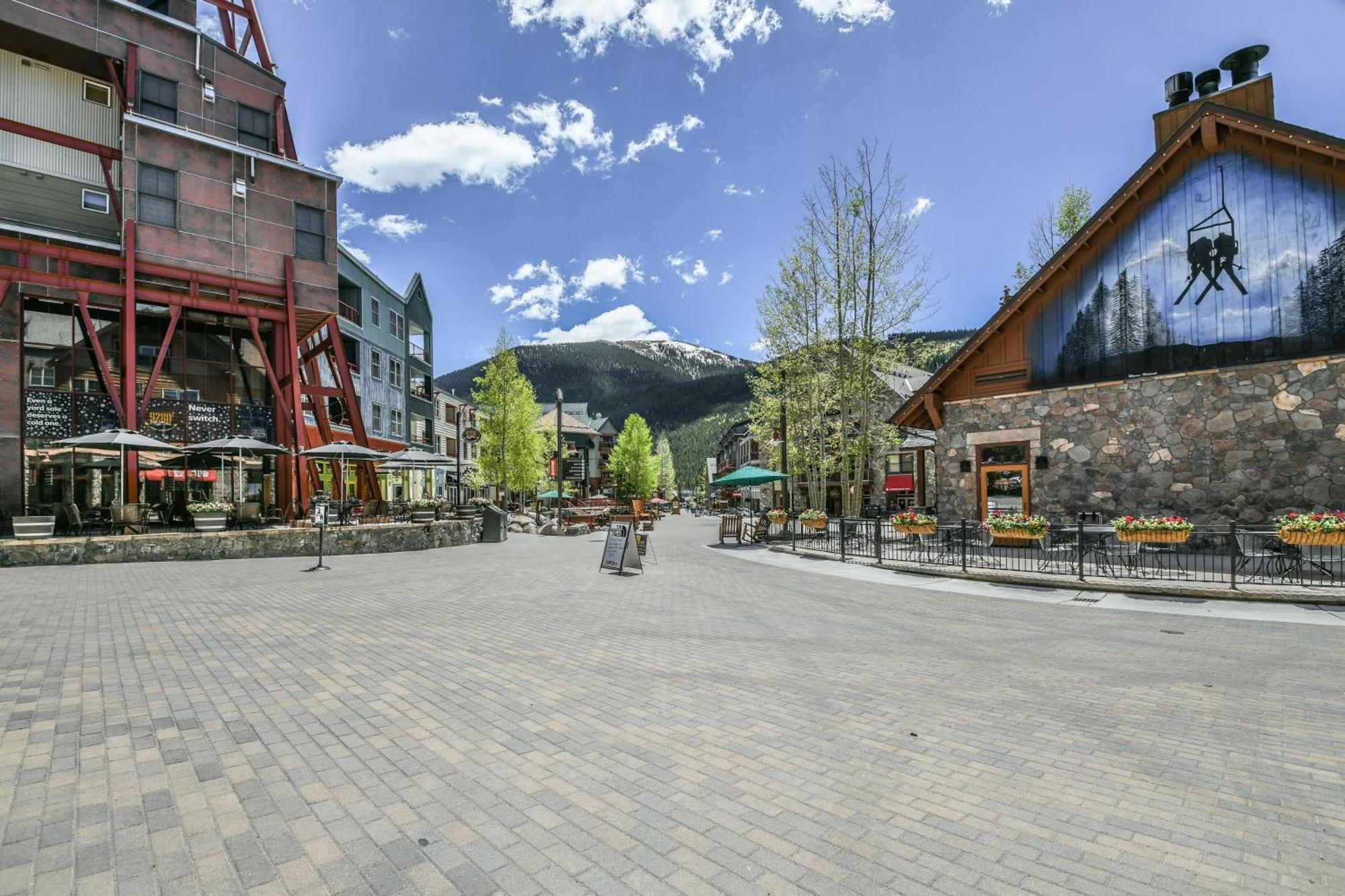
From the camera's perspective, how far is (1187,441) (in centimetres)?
1556

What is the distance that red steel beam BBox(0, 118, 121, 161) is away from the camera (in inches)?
778

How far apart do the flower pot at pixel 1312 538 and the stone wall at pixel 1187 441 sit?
153 inches

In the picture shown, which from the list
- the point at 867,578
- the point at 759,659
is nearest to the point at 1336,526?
→ the point at 867,578

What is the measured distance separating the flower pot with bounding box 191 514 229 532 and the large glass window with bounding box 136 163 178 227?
1066cm

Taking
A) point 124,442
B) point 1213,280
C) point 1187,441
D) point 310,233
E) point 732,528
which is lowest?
point 732,528

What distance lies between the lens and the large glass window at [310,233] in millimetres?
23391

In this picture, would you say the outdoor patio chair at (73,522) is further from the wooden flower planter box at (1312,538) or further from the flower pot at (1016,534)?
the wooden flower planter box at (1312,538)

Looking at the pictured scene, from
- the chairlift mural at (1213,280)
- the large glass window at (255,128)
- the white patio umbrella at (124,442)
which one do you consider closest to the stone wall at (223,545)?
the white patio umbrella at (124,442)

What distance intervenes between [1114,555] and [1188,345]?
249 inches

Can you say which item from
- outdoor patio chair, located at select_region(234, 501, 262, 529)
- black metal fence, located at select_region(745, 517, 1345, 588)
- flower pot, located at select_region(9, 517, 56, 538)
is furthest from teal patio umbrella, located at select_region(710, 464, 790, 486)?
flower pot, located at select_region(9, 517, 56, 538)

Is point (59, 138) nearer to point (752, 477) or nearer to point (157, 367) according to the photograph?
point (157, 367)

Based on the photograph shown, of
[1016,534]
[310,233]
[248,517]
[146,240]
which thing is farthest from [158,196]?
[1016,534]

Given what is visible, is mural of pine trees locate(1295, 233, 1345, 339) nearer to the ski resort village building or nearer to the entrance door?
the ski resort village building

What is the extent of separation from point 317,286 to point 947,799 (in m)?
26.5
